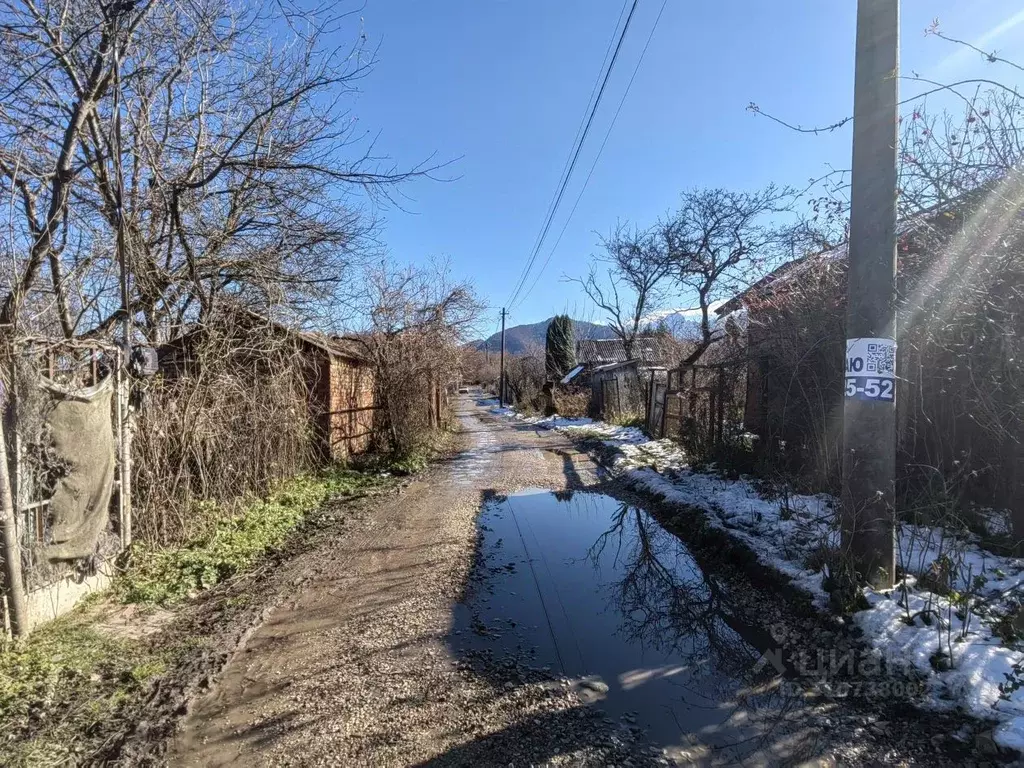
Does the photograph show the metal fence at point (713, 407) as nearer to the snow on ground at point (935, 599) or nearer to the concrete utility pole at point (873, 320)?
the snow on ground at point (935, 599)

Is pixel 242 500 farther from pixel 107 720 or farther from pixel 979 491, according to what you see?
pixel 979 491

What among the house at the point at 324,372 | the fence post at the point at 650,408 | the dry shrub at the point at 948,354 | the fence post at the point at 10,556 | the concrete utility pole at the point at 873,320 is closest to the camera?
the fence post at the point at 10,556

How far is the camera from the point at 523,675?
3430 mm

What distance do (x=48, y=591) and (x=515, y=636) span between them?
11.3 ft

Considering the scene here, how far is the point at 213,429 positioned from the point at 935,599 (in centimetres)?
705

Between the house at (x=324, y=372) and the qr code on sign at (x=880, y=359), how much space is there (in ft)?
22.7

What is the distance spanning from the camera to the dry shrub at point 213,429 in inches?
218

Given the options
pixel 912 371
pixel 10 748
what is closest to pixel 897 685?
pixel 912 371

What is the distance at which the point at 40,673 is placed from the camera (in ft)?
10.8

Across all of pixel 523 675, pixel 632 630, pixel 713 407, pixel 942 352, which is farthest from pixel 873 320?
pixel 713 407

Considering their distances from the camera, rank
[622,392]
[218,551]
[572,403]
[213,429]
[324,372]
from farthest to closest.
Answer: [572,403] → [622,392] → [324,372] → [213,429] → [218,551]

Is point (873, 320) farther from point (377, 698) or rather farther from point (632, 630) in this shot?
point (377, 698)

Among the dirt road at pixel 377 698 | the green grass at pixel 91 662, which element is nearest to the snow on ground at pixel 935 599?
the dirt road at pixel 377 698

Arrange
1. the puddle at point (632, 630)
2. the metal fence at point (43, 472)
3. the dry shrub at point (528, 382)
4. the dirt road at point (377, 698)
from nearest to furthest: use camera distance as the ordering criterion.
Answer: the dirt road at point (377, 698) → the puddle at point (632, 630) → the metal fence at point (43, 472) → the dry shrub at point (528, 382)
